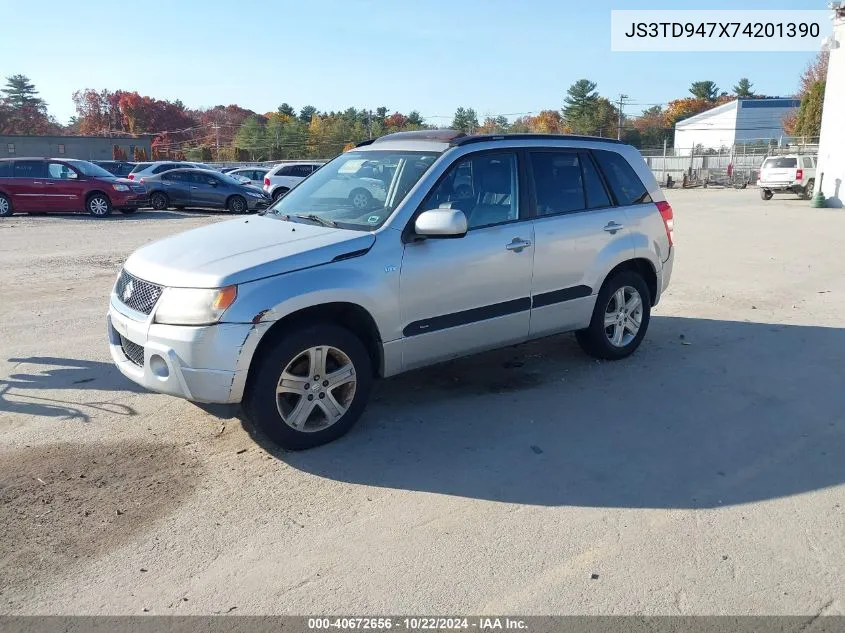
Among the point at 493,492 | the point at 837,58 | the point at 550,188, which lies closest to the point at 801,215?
the point at 837,58

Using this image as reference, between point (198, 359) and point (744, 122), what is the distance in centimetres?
7812

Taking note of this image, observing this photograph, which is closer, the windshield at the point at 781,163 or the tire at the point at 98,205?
the tire at the point at 98,205

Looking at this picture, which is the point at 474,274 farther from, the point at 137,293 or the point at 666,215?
the point at 666,215

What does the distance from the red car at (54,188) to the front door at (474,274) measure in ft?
56.9

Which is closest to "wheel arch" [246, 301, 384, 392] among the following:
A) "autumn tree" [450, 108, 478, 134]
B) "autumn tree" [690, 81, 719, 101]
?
"autumn tree" [450, 108, 478, 134]

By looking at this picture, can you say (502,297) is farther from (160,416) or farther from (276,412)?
(160,416)

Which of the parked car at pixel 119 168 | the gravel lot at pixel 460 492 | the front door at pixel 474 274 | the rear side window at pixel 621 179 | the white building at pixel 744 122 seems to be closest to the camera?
the gravel lot at pixel 460 492

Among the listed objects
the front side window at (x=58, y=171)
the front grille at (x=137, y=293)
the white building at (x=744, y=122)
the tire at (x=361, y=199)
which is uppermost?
the white building at (x=744, y=122)

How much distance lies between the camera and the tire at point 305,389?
13.7ft

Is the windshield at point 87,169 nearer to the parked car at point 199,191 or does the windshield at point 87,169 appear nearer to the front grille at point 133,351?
the parked car at point 199,191

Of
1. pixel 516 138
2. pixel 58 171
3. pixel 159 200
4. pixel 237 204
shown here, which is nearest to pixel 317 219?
pixel 516 138

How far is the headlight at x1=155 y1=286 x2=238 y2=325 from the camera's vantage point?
4020 millimetres

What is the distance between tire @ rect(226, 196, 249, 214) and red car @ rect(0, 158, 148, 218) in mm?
3464

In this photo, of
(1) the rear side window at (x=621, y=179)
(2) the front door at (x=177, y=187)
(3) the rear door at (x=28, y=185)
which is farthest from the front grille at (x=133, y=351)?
(2) the front door at (x=177, y=187)
